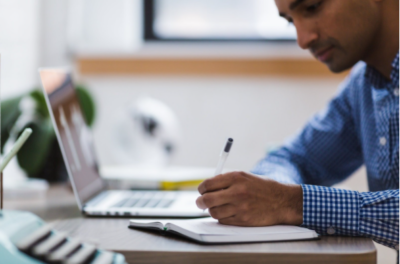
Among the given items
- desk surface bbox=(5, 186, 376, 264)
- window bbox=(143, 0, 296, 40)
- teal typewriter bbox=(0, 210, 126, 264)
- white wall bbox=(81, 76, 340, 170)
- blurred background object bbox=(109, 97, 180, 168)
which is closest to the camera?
teal typewriter bbox=(0, 210, 126, 264)

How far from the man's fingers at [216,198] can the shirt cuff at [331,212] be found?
0.12m

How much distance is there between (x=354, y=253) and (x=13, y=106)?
3.24 feet

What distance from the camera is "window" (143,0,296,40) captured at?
2.35 m

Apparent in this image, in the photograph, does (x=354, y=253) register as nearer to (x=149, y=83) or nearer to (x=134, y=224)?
(x=134, y=224)

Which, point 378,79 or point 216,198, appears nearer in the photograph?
point 216,198

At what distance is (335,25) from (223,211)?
1.91 ft

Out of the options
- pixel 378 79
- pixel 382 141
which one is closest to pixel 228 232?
pixel 382 141

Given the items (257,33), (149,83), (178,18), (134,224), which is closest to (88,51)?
(149,83)

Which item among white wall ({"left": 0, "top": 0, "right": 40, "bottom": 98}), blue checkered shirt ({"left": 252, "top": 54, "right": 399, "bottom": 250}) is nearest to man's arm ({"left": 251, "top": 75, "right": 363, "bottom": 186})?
blue checkered shirt ({"left": 252, "top": 54, "right": 399, "bottom": 250})

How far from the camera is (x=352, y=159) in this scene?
1308mm

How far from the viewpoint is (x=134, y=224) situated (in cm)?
76

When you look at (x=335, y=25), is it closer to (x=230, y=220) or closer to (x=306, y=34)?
(x=306, y=34)

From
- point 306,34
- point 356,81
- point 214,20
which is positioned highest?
point 214,20

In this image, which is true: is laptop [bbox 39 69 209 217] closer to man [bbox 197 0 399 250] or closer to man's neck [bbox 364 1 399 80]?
man [bbox 197 0 399 250]
